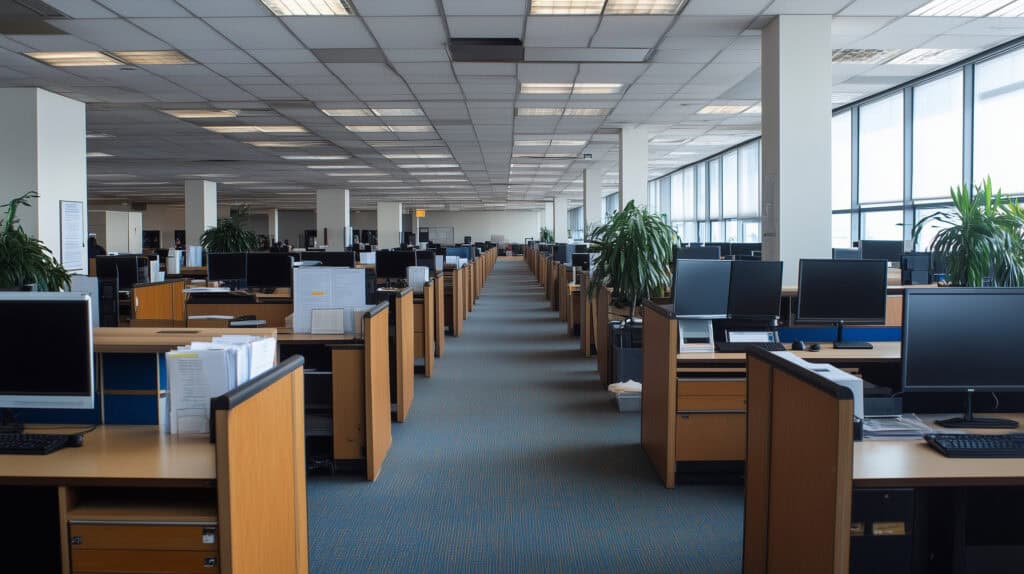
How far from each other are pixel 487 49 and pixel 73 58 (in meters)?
3.91

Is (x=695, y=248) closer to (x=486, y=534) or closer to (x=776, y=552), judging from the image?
(x=486, y=534)

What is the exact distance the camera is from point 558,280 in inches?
529

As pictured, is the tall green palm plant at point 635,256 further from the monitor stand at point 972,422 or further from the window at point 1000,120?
the monitor stand at point 972,422

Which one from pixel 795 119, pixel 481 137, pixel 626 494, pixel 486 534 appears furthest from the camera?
pixel 481 137

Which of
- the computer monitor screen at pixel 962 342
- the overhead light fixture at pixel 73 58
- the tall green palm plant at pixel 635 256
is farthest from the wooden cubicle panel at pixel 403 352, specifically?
the overhead light fixture at pixel 73 58

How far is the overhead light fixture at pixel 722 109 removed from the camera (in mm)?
10883

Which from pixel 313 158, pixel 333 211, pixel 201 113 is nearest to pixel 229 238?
pixel 313 158

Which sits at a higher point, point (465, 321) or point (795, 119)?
point (795, 119)

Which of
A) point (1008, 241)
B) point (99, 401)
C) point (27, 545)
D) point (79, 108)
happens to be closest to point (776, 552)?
point (99, 401)

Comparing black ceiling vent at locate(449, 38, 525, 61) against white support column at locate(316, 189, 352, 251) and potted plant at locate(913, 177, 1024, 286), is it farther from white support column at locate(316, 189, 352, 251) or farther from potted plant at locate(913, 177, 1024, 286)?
white support column at locate(316, 189, 352, 251)

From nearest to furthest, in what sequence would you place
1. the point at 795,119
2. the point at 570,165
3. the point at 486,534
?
the point at 486,534 < the point at 795,119 < the point at 570,165

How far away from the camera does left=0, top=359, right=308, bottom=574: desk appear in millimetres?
2025

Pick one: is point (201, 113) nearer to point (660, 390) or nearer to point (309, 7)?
point (309, 7)

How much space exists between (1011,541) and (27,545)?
3.40 m
